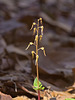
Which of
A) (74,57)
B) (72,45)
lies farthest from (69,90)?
(72,45)

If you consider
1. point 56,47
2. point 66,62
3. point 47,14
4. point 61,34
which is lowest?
point 66,62

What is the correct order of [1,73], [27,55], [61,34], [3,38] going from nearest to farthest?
[1,73] < [27,55] < [3,38] < [61,34]

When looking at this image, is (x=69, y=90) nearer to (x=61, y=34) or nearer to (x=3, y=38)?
(x=3, y=38)

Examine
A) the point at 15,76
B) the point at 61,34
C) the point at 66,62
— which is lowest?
the point at 15,76

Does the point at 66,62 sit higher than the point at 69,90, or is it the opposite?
the point at 66,62

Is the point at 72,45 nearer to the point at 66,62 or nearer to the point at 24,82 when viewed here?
the point at 66,62

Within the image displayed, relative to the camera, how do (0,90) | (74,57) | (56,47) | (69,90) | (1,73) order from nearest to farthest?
(0,90) < (69,90) < (1,73) < (74,57) < (56,47)

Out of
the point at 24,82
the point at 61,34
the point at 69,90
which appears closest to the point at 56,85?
the point at 69,90

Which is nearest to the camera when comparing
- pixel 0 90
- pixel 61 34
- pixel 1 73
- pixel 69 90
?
pixel 0 90

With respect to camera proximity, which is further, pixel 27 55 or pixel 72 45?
pixel 72 45
